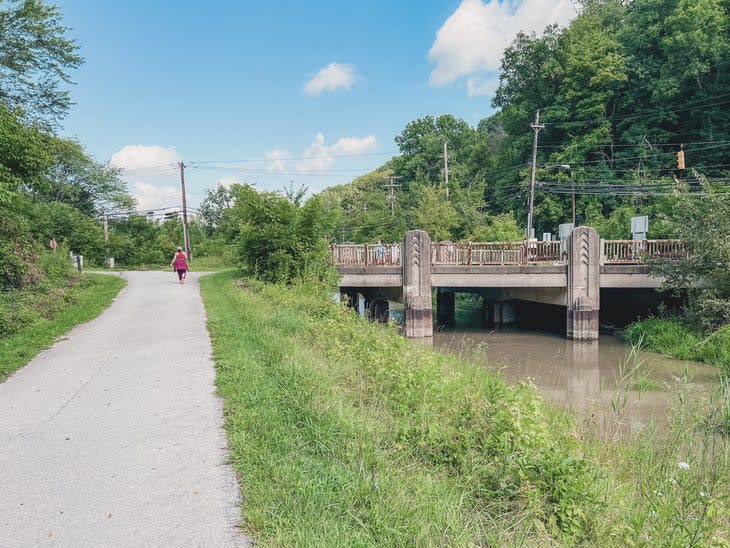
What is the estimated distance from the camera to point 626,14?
45.3 metres

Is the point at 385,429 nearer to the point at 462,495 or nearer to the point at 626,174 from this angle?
the point at 462,495

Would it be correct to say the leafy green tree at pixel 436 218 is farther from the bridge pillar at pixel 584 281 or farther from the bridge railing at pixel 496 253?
the bridge pillar at pixel 584 281

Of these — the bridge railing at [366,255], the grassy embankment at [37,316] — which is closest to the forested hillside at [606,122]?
the bridge railing at [366,255]

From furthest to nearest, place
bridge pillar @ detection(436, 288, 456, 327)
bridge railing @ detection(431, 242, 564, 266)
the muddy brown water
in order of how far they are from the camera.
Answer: bridge pillar @ detection(436, 288, 456, 327) < bridge railing @ detection(431, 242, 564, 266) < the muddy brown water

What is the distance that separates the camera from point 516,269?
21.5 m

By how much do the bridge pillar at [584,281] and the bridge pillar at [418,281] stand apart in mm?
5964

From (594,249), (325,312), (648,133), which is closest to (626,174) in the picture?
(648,133)

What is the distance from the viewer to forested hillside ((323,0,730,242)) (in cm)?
3456

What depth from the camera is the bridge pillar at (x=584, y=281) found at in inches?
808

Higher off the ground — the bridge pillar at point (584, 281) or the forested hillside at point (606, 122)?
the forested hillside at point (606, 122)

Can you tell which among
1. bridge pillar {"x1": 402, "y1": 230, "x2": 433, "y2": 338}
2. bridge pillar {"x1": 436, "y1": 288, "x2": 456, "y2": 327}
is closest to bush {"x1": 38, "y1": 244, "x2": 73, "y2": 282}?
bridge pillar {"x1": 402, "y1": 230, "x2": 433, "y2": 338}

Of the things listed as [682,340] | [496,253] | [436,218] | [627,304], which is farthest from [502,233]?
[682,340]

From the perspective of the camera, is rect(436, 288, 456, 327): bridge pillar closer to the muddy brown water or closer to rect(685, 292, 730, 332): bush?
the muddy brown water

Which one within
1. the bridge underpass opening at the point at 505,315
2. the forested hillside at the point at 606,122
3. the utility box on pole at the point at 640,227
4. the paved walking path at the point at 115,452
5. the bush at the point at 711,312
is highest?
the forested hillside at the point at 606,122
